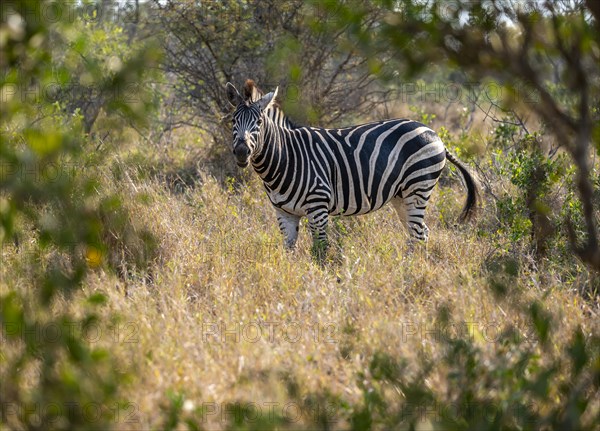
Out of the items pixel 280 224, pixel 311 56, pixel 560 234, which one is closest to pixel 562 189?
pixel 560 234

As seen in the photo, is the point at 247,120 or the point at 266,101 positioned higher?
the point at 266,101

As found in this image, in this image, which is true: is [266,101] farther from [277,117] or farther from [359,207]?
[359,207]

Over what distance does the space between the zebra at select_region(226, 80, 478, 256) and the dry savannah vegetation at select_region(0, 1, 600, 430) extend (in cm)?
25

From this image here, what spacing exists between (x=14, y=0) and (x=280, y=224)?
12.8 ft

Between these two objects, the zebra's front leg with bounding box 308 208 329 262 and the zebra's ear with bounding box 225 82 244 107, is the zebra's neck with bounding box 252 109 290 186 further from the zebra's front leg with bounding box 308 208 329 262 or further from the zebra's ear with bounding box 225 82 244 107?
the zebra's front leg with bounding box 308 208 329 262

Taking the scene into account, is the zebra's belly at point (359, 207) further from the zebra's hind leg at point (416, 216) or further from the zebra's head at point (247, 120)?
the zebra's head at point (247, 120)

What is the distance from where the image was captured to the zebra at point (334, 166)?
19.0ft

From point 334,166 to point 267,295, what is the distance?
195 centimetres

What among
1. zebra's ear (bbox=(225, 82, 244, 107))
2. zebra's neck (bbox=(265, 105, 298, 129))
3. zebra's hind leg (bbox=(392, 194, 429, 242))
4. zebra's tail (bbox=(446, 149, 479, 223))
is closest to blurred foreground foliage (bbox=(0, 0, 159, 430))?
zebra's ear (bbox=(225, 82, 244, 107))

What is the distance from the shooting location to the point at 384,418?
277 cm

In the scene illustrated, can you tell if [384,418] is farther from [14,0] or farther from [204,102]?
[204,102]

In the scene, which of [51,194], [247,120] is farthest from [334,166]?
[51,194]

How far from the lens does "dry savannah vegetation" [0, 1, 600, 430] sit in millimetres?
2520

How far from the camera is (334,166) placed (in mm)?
6117
